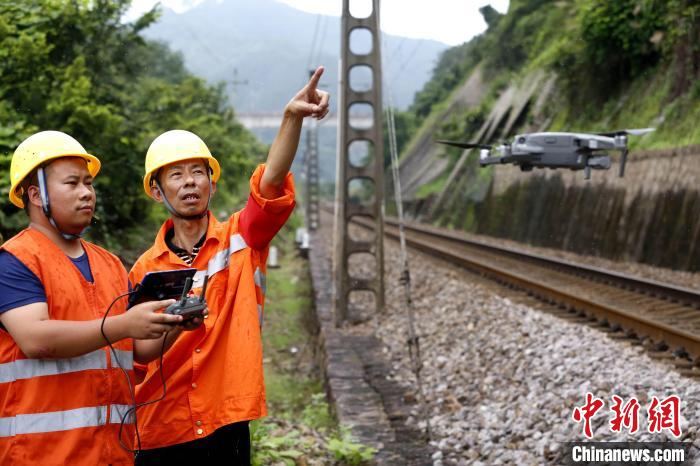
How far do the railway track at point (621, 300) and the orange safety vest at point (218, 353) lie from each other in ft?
16.0

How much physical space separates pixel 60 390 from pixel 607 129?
20.0 meters

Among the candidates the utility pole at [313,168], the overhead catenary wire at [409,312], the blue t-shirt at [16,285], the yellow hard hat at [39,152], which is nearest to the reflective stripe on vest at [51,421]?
the blue t-shirt at [16,285]

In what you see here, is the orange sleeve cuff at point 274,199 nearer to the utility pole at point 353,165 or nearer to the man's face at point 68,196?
the man's face at point 68,196

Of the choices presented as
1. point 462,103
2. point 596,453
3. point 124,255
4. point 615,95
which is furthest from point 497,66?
point 596,453

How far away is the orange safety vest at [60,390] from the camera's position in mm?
2619

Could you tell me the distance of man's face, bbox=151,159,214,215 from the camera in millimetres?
3252

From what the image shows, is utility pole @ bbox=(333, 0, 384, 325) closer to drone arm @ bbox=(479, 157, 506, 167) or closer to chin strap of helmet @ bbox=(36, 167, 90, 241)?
drone arm @ bbox=(479, 157, 506, 167)


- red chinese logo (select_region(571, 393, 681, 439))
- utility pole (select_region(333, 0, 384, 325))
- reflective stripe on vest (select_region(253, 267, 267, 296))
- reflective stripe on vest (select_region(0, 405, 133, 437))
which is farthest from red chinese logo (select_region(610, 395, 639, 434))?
utility pole (select_region(333, 0, 384, 325))

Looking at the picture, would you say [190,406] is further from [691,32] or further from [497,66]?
[497,66]

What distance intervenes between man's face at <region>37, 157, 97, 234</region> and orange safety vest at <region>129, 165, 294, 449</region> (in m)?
0.49

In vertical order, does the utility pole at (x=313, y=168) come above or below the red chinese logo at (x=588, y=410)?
above

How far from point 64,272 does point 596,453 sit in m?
3.78

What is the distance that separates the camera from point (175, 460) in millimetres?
3154

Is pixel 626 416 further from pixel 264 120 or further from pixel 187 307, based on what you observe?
pixel 264 120
